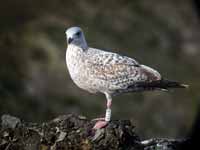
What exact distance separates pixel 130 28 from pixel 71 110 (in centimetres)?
1305

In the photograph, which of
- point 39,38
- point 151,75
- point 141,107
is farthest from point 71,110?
point 151,75

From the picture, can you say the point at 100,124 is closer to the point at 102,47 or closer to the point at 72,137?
the point at 72,137

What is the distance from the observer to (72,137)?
21078 mm

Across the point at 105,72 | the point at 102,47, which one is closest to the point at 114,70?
the point at 105,72

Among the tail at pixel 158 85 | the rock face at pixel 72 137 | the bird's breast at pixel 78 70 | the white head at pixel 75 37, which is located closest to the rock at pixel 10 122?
the rock face at pixel 72 137

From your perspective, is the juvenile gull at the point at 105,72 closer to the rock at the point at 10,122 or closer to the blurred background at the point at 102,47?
the rock at the point at 10,122

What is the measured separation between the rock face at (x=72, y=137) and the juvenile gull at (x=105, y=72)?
0.67m

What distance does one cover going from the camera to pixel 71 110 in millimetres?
45906

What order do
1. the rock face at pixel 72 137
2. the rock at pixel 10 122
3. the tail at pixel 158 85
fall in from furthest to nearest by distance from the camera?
1. the tail at pixel 158 85
2. the rock at pixel 10 122
3. the rock face at pixel 72 137

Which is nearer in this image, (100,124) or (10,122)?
(100,124)

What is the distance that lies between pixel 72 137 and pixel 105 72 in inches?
68.4

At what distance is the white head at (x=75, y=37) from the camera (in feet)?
73.8

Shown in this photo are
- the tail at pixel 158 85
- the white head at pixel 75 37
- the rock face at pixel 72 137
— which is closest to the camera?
the rock face at pixel 72 137

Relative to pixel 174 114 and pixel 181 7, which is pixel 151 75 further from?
pixel 181 7
